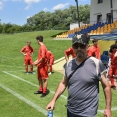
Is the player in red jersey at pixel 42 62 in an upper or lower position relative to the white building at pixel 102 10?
lower

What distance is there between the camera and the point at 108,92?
3301 millimetres

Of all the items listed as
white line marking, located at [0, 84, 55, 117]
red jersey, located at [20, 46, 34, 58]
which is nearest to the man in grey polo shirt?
white line marking, located at [0, 84, 55, 117]

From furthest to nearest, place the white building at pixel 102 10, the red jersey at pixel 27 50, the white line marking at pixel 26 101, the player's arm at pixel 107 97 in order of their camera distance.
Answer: the white building at pixel 102 10 → the red jersey at pixel 27 50 → the white line marking at pixel 26 101 → the player's arm at pixel 107 97

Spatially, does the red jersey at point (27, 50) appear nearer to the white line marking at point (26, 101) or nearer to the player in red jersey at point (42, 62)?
the white line marking at point (26, 101)

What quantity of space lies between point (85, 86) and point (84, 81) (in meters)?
0.08

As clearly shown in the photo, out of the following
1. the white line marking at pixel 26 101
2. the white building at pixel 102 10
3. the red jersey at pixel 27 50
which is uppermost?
the white building at pixel 102 10

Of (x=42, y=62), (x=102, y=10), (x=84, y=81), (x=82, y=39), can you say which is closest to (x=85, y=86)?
(x=84, y=81)

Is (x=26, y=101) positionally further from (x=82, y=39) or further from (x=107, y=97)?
(x=82, y=39)

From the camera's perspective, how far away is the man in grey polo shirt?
3258 mm

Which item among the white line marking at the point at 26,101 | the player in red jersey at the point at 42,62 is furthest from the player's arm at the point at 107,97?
the player in red jersey at the point at 42,62

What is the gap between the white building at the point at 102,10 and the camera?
33953 mm

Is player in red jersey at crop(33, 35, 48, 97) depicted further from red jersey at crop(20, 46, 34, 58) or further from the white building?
the white building

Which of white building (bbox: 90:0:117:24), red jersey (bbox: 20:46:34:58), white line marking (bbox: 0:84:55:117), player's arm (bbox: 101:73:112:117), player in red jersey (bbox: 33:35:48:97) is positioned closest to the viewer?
player's arm (bbox: 101:73:112:117)

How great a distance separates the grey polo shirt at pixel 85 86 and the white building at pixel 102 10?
30.6 metres
